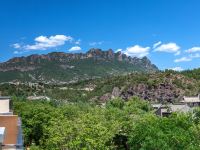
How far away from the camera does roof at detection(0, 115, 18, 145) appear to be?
17.2 m

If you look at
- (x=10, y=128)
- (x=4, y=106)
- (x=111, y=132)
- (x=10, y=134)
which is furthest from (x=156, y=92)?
(x=10, y=134)

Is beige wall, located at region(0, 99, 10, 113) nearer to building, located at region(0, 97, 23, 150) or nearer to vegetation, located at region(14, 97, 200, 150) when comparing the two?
vegetation, located at region(14, 97, 200, 150)

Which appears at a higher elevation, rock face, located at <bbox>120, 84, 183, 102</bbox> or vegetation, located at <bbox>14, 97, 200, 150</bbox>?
rock face, located at <bbox>120, 84, 183, 102</bbox>

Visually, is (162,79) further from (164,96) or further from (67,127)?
(67,127)

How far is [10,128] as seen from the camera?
63.5 ft

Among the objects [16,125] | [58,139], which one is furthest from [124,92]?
[16,125]

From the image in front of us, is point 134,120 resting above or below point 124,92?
below

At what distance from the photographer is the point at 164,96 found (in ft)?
594

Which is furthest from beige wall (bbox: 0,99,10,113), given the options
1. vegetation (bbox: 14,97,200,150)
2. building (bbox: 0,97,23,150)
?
building (bbox: 0,97,23,150)

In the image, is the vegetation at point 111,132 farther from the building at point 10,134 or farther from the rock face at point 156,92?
the rock face at point 156,92

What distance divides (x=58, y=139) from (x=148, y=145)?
9.56 m

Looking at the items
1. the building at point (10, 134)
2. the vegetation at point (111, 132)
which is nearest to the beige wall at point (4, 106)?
the vegetation at point (111, 132)

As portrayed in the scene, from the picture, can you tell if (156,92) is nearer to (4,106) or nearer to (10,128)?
(4,106)

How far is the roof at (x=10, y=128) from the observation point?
17250 mm
